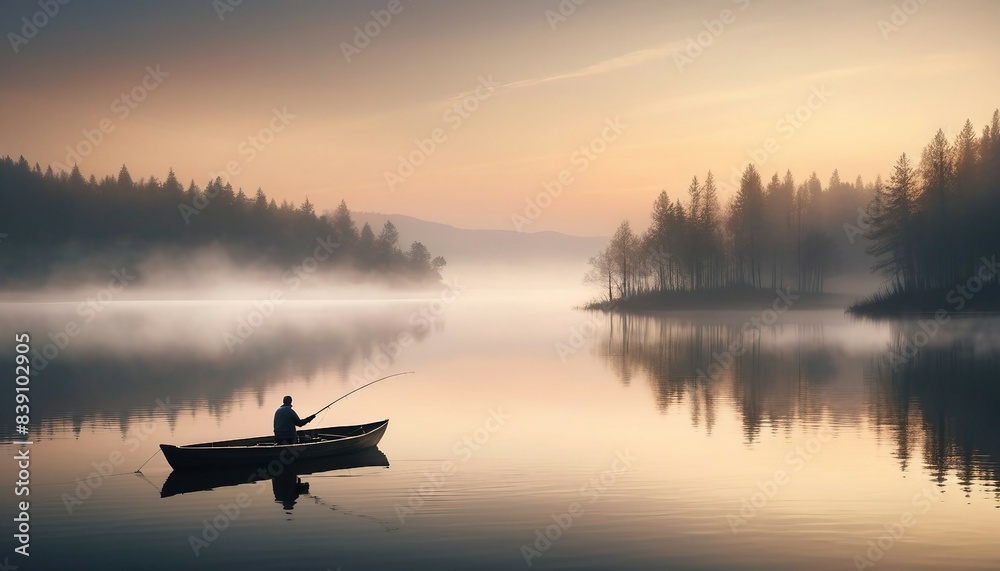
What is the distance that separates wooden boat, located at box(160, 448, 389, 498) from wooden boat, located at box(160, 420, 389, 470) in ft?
0.61

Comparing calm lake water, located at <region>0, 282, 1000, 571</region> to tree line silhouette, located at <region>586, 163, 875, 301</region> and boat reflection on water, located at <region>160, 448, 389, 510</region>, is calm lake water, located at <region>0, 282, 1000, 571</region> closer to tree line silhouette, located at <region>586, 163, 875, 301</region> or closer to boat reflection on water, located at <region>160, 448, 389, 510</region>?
boat reflection on water, located at <region>160, 448, 389, 510</region>

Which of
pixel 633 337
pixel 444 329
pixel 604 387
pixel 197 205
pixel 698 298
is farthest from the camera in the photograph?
pixel 197 205

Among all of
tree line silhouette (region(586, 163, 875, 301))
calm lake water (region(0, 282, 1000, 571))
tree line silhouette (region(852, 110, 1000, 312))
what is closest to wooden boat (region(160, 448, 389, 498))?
calm lake water (region(0, 282, 1000, 571))

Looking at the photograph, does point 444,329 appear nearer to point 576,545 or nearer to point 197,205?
point 576,545

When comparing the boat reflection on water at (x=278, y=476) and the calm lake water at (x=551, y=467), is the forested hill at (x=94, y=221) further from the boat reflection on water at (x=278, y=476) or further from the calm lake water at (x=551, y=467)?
the boat reflection on water at (x=278, y=476)

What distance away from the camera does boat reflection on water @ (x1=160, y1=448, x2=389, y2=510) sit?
70.5ft

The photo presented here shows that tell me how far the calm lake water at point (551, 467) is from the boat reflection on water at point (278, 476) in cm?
26

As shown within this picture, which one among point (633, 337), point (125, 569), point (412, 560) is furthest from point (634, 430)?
point (633, 337)

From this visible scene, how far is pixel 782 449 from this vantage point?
26.4m

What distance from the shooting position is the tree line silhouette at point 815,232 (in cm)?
9419

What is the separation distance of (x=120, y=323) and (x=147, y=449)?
89.0m

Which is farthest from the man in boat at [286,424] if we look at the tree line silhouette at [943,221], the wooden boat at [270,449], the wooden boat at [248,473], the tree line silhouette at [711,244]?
the tree line silhouette at [711,244]

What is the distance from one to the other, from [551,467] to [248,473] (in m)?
8.70

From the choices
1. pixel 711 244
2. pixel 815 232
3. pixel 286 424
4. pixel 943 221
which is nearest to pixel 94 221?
pixel 711 244
